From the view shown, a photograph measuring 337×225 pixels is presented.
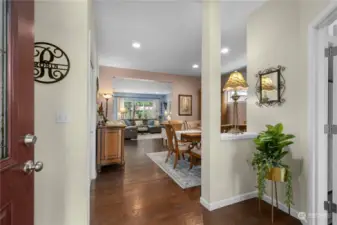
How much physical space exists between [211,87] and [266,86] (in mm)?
869

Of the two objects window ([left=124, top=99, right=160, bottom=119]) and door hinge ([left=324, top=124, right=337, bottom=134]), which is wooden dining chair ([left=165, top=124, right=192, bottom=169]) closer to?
door hinge ([left=324, top=124, right=337, bottom=134])

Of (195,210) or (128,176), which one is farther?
(128,176)

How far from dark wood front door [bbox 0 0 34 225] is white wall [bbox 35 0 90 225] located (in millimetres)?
786

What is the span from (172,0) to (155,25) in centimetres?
74

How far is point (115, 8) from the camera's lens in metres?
2.59

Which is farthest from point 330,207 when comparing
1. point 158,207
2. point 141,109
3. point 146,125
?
point 141,109

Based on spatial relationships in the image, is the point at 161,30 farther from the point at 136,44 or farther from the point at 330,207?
the point at 330,207

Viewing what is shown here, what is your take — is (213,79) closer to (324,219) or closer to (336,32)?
(336,32)

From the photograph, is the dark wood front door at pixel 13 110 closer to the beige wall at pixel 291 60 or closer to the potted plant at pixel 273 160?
the potted plant at pixel 273 160

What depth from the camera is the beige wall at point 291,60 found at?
1.84m

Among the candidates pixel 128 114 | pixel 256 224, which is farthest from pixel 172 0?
pixel 128 114

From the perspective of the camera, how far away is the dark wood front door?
72 cm

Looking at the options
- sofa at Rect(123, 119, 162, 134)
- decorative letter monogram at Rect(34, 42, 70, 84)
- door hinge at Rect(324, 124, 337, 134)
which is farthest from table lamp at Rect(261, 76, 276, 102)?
sofa at Rect(123, 119, 162, 134)

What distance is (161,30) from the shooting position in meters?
3.28
